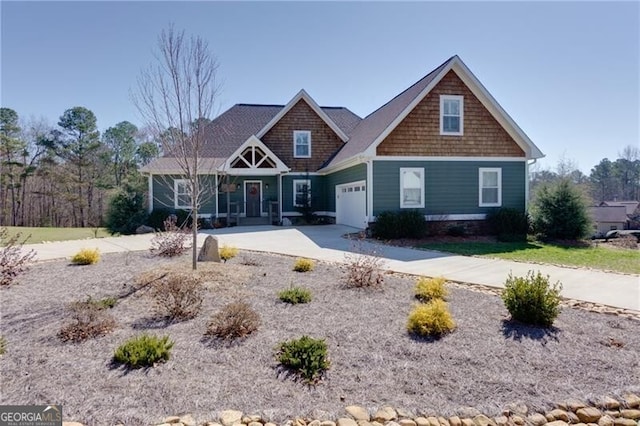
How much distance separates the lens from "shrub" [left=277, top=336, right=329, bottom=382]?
3.70 m

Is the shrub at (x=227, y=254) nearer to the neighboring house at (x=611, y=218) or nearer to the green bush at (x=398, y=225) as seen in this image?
the green bush at (x=398, y=225)

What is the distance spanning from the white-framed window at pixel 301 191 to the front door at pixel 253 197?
1946mm

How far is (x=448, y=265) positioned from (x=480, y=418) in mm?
6280

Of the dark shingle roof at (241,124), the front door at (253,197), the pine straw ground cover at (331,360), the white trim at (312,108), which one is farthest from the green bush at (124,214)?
the pine straw ground cover at (331,360)

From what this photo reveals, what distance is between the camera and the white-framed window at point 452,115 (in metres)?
15.8

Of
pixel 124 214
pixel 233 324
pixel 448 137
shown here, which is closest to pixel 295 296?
pixel 233 324

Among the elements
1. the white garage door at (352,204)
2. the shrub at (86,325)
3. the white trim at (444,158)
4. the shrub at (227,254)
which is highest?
the white trim at (444,158)

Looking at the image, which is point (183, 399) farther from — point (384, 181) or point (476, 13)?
point (384, 181)

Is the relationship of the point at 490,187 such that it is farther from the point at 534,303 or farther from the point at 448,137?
the point at 534,303

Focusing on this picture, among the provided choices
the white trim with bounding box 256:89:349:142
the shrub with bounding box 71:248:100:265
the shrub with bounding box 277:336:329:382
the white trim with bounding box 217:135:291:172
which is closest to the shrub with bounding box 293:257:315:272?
the shrub with bounding box 277:336:329:382

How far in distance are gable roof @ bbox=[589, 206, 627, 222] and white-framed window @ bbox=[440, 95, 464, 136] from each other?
101ft

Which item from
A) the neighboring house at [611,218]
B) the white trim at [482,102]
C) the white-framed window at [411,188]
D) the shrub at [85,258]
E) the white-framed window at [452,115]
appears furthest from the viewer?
the neighboring house at [611,218]

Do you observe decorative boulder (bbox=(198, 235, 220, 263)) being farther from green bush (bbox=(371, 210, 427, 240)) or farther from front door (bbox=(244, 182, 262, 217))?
front door (bbox=(244, 182, 262, 217))

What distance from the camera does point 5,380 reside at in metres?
3.55
